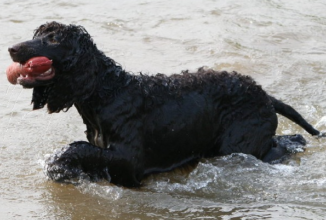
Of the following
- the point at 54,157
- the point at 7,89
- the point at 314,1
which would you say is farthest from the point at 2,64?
the point at 314,1

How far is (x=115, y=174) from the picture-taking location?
5922 mm

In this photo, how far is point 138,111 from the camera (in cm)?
600

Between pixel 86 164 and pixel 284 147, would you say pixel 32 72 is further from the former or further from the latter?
pixel 284 147

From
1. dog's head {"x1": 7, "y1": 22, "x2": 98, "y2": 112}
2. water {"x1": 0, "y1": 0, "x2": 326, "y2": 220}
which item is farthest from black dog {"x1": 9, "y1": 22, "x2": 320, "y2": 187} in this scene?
water {"x1": 0, "y1": 0, "x2": 326, "y2": 220}

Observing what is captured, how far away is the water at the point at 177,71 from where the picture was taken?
5.75 meters

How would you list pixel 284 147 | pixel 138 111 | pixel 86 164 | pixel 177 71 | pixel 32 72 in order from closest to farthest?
pixel 32 72 < pixel 86 164 < pixel 138 111 < pixel 284 147 < pixel 177 71

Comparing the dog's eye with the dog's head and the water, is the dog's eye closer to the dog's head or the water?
the dog's head

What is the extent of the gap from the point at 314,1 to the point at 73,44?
7745 mm

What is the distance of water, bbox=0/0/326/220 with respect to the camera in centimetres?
575

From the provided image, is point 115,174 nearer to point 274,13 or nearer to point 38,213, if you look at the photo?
point 38,213

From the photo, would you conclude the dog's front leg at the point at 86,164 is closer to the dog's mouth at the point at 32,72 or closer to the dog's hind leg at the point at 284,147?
the dog's mouth at the point at 32,72

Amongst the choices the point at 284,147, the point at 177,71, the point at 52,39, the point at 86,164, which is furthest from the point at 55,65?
the point at 177,71

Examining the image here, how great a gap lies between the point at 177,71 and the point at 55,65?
148 inches

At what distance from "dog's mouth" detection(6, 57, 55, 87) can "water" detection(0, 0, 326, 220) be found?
3.31 ft
